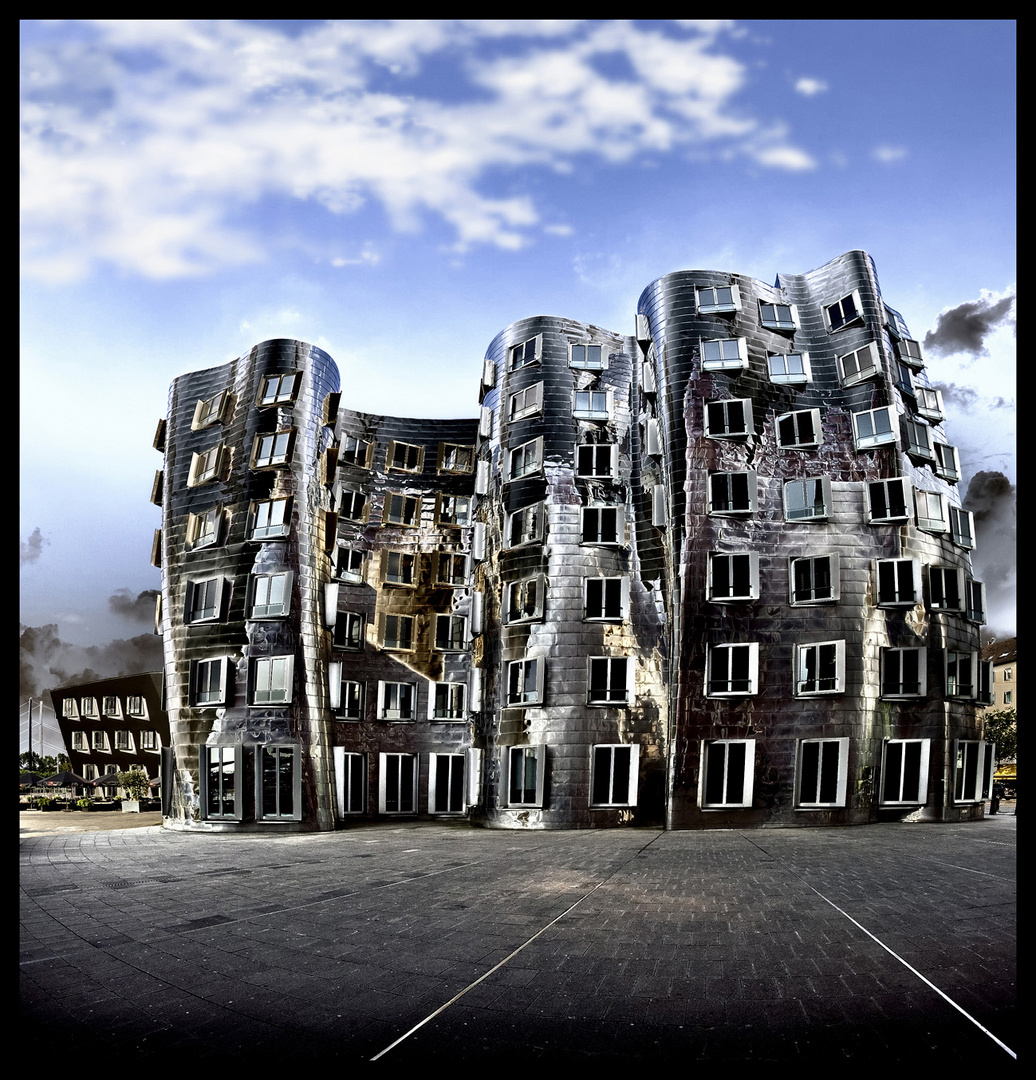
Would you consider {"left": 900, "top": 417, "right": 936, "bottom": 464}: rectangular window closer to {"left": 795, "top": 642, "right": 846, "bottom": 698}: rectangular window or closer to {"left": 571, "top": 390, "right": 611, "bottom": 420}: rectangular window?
{"left": 795, "top": 642, "right": 846, "bottom": 698}: rectangular window

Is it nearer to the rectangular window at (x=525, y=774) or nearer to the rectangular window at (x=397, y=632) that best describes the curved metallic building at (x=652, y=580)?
the rectangular window at (x=525, y=774)

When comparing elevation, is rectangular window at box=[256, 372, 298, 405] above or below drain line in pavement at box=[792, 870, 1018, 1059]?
above

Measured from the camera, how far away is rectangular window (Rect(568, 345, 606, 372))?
32594 millimetres

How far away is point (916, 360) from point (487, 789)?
2291cm

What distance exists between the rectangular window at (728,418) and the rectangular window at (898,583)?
670 cm

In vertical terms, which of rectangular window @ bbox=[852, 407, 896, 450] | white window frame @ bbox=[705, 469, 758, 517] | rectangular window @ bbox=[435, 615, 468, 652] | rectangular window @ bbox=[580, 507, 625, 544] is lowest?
rectangular window @ bbox=[435, 615, 468, 652]

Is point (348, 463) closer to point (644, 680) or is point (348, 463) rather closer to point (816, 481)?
point (644, 680)

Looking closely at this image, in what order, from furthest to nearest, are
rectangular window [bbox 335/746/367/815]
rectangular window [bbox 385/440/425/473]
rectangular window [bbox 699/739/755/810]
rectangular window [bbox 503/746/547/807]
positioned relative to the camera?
rectangular window [bbox 385/440/425/473] < rectangular window [bbox 335/746/367/815] < rectangular window [bbox 503/746/547/807] < rectangular window [bbox 699/739/755/810]

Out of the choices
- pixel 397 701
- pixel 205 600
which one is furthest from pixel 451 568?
pixel 205 600

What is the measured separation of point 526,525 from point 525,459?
271 centimetres

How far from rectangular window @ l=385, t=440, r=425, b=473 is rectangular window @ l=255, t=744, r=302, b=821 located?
14.7 m

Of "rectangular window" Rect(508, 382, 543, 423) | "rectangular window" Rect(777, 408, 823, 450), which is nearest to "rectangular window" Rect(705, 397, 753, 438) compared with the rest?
"rectangular window" Rect(777, 408, 823, 450)

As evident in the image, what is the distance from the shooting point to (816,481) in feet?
92.9

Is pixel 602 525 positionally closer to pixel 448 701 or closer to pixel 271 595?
pixel 448 701
